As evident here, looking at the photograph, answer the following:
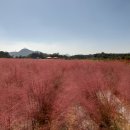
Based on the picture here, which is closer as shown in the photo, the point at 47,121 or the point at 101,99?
the point at 47,121

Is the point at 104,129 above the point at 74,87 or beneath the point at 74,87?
beneath

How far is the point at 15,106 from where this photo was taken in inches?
159

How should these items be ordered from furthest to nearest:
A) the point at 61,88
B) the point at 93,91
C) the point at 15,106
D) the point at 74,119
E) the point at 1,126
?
the point at 93,91 < the point at 61,88 < the point at 74,119 < the point at 15,106 < the point at 1,126

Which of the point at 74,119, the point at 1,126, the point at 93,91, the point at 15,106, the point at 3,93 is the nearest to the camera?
the point at 1,126

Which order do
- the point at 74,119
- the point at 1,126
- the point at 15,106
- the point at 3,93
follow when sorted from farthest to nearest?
the point at 74,119, the point at 3,93, the point at 15,106, the point at 1,126

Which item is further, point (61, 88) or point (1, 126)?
point (61, 88)

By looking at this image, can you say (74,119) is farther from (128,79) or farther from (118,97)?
(128,79)

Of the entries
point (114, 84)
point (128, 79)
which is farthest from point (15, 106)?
point (128, 79)

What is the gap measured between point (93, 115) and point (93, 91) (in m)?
0.60

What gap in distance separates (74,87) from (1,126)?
5.78 feet

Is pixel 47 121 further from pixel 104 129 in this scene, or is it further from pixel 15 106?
pixel 104 129

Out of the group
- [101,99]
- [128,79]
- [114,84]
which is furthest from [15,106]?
[128,79]

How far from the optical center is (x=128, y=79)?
652cm

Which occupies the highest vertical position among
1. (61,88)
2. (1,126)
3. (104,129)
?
(61,88)
